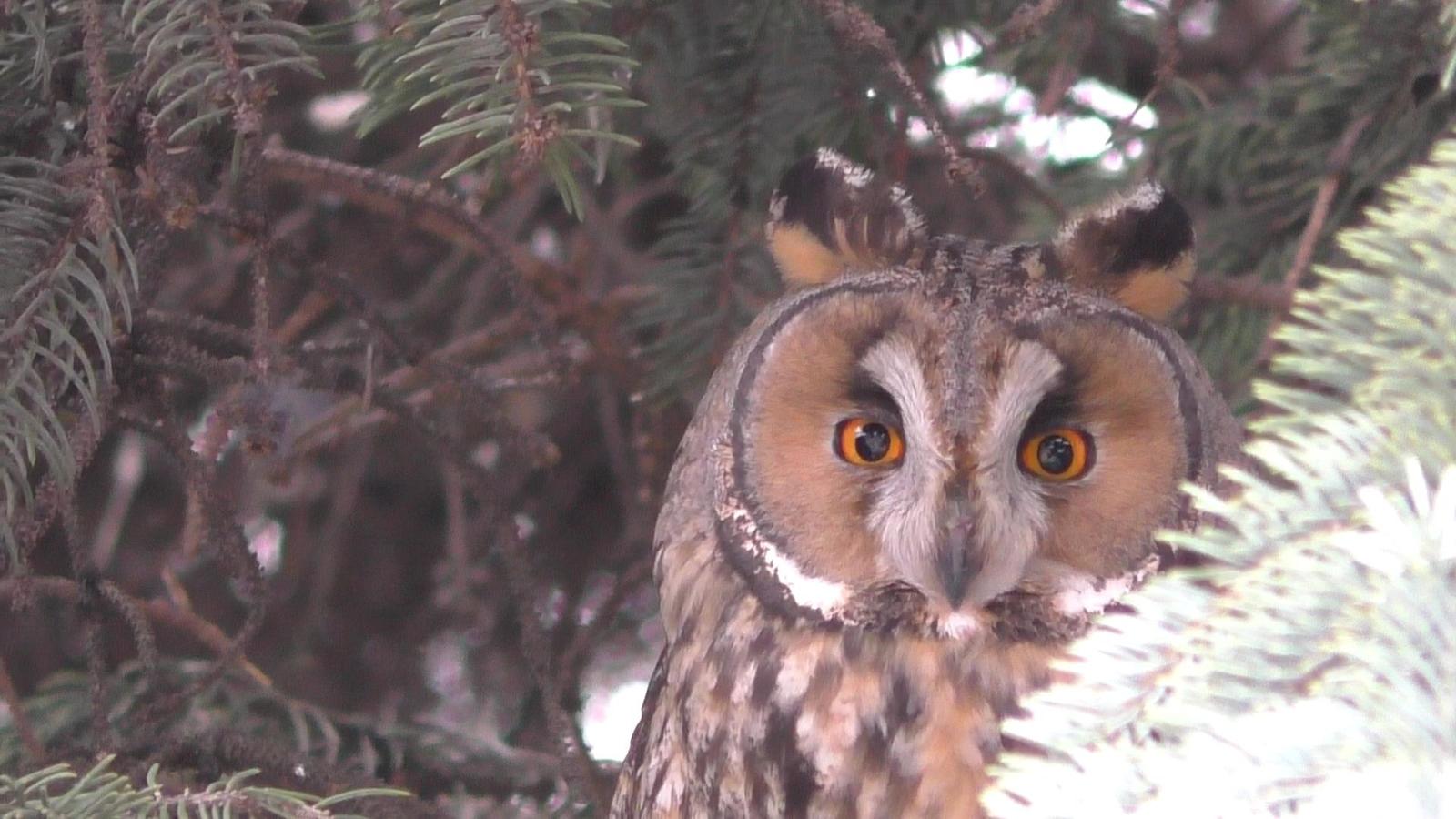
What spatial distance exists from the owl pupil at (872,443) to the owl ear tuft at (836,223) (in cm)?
15

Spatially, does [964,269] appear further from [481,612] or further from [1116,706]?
[481,612]

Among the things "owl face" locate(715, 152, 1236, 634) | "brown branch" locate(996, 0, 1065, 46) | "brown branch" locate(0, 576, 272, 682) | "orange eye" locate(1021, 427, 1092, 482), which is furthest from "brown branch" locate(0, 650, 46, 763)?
"brown branch" locate(996, 0, 1065, 46)

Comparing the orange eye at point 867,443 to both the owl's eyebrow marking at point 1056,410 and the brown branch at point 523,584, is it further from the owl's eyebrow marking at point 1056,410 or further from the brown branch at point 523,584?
the brown branch at point 523,584

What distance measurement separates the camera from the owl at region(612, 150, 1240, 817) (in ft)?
3.78

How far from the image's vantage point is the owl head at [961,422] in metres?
1.15

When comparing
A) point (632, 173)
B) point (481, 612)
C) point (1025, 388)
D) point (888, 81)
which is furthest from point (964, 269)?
point (481, 612)

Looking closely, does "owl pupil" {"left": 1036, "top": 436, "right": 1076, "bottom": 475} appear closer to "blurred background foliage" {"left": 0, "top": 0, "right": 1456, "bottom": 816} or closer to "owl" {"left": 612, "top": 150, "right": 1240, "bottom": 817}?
"owl" {"left": 612, "top": 150, "right": 1240, "bottom": 817}

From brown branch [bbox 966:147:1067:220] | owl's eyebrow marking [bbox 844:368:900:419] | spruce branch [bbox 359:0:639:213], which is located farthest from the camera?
brown branch [bbox 966:147:1067:220]

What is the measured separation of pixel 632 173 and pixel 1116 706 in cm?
135

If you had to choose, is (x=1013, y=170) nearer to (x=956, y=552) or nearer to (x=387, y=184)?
(x=956, y=552)

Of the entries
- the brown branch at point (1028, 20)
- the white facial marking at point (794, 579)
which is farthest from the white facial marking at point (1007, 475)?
the brown branch at point (1028, 20)

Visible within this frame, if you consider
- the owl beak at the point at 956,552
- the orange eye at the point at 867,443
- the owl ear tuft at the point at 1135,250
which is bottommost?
the owl beak at the point at 956,552

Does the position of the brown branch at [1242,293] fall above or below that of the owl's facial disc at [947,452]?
above

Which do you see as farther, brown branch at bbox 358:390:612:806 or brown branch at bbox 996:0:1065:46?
brown branch at bbox 358:390:612:806
